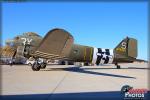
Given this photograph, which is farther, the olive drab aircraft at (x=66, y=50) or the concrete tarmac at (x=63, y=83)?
the olive drab aircraft at (x=66, y=50)

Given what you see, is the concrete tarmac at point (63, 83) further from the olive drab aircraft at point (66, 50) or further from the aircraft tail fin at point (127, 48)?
the aircraft tail fin at point (127, 48)

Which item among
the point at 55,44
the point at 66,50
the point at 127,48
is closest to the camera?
the point at 55,44

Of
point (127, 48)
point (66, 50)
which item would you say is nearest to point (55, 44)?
point (66, 50)

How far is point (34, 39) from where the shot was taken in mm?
23266

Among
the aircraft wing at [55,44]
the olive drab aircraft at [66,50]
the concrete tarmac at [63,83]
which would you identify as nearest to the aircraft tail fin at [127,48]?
the olive drab aircraft at [66,50]

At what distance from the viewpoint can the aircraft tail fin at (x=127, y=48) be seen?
29078 millimetres

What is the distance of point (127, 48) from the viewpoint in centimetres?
2934

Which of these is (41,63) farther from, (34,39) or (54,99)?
(54,99)

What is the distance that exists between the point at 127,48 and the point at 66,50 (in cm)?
1049

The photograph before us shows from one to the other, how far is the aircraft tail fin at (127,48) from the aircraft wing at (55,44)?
9.30 meters

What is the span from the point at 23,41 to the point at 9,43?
150 cm

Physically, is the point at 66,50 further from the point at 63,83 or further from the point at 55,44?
the point at 63,83

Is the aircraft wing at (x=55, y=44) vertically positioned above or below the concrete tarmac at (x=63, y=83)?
above

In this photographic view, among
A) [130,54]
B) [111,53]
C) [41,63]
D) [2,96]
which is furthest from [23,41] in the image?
[2,96]
